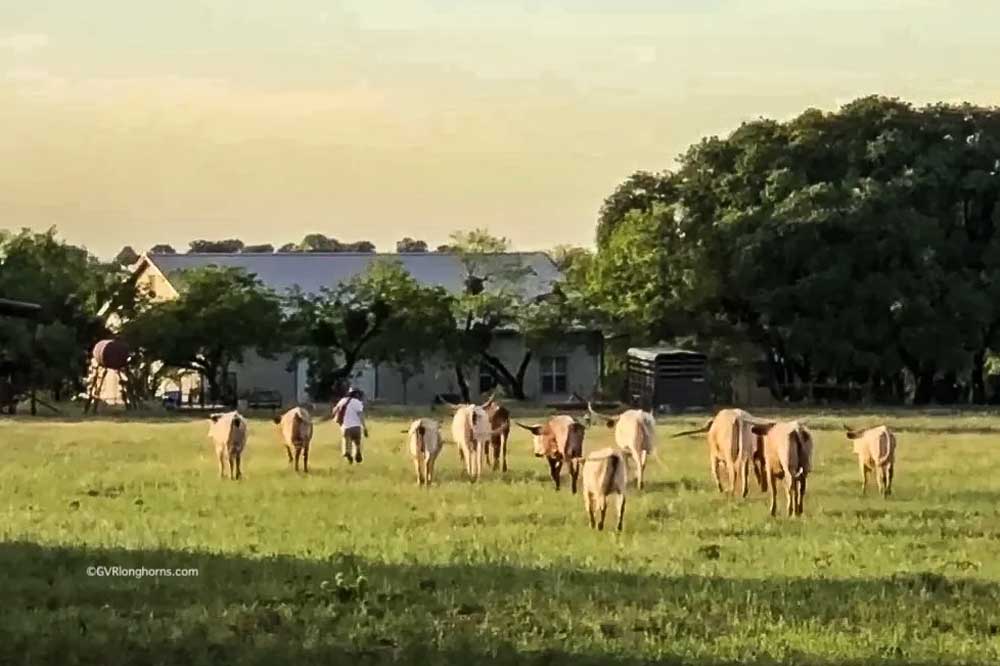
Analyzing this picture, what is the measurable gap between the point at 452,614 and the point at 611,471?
5013 mm

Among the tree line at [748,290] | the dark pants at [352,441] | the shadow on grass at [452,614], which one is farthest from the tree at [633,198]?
the shadow on grass at [452,614]

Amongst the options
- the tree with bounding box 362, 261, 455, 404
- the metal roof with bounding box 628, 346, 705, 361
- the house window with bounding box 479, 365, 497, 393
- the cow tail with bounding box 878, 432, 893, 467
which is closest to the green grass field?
the cow tail with bounding box 878, 432, 893, 467

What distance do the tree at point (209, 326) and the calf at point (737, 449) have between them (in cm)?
3305

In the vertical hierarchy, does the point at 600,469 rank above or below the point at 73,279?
below

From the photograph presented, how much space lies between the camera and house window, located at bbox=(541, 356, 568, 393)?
6066cm

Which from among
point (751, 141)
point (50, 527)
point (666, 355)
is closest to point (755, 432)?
point (50, 527)

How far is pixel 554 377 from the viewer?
2399 inches

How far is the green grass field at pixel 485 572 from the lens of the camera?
969cm

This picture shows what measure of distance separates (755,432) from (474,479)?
4.05m

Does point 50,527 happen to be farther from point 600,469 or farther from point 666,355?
point 666,355

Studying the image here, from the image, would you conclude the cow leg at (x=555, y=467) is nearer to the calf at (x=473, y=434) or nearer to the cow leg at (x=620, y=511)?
the calf at (x=473, y=434)

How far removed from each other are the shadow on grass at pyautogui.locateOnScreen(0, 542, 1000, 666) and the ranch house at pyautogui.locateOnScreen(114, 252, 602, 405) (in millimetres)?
A: 42978

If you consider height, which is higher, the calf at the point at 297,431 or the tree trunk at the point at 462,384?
the tree trunk at the point at 462,384

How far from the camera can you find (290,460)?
24578 millimetres
